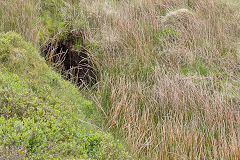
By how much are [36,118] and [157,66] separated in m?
2.86

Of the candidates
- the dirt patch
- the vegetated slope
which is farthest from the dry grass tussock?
the vegetated slope

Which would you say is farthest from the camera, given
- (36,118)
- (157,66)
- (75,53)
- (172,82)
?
(75,53)

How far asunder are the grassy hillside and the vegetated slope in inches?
5.7

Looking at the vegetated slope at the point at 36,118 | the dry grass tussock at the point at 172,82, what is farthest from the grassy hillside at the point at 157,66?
the vegetated slope at the point at 36,118

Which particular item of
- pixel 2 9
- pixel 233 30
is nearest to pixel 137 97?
pixel 2 9

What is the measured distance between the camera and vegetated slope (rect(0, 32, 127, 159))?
203 centimetres

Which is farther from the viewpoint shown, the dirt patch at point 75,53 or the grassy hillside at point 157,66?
the dirt patch at point 75,53

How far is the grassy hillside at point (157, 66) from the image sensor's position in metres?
3.80

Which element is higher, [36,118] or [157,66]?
[36,118]

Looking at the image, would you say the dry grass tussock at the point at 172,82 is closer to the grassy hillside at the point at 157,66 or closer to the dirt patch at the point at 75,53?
the grassy hillside at the point at 157,66

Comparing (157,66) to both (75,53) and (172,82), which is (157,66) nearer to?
(172,82)

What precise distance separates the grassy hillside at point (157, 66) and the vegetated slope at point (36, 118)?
0.14 meters

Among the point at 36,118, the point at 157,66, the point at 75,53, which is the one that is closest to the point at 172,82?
the point at 157,66

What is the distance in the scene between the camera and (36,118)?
239cm
